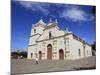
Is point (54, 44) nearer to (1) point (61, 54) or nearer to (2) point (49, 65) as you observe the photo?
(1) point (61, 54)

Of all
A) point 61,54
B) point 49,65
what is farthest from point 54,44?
point 49,65

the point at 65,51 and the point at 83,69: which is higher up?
the point at 65,51

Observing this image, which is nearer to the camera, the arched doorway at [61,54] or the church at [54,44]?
the church at [54,44]

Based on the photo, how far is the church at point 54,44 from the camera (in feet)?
8.77

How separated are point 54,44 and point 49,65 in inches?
10.8

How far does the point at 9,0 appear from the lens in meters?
2.51

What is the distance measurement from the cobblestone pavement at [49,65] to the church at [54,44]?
52mm

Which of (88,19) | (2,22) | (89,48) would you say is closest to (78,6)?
(88,19)

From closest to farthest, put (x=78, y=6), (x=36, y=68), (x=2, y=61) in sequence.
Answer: (x=2, y=61) → (x=36, y=68) → (x=78, y=6)

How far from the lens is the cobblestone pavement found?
2.56m

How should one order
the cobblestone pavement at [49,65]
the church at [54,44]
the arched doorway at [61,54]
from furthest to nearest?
the arched doorway at [61,54]
the church at [54,44]
the cobblestone pavement at [49,65]

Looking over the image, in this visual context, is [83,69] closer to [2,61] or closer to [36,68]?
[36,68]

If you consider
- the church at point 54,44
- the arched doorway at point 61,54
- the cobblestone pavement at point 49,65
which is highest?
the church at point 54,44

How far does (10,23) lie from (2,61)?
0.44 meters
